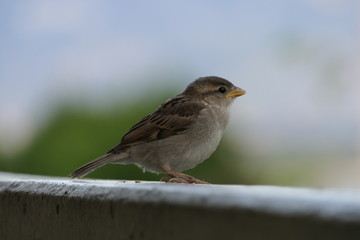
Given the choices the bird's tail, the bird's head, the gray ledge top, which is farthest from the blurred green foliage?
the gray ledge top

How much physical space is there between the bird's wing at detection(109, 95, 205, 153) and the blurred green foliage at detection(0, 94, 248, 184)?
3018 mm

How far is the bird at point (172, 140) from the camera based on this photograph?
2459 millimetres

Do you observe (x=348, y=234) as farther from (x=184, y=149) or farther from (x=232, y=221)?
(x=184, y=149)

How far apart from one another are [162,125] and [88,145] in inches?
127

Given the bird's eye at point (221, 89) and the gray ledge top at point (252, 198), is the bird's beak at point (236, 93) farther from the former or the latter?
the gray ledge top at point (252, 198)

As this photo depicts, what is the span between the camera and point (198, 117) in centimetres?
260

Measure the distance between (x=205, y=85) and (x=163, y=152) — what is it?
1.79 feet

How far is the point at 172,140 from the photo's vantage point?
2494 mm

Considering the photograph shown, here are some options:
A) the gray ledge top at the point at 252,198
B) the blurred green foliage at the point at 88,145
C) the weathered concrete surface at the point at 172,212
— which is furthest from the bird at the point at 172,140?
the blurred green foliage at the point at 88,145

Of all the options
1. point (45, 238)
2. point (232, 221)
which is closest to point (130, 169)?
point (45, 238)

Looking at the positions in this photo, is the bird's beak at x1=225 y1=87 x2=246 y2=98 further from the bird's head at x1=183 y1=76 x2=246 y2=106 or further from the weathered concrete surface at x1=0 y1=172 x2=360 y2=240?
the weathered concrete surface at x1=0 y1=172 x2=360 y2=240

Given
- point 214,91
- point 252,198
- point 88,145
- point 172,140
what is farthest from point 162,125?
point 88,145

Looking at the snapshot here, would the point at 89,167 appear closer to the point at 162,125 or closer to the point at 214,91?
the point at 162,125

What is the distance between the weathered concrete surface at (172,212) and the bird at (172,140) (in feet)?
2.84
